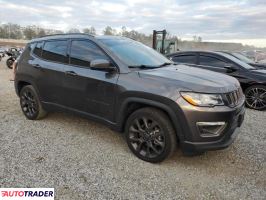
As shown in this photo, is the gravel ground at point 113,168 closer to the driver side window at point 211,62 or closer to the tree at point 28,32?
the driver side window at point 211,62

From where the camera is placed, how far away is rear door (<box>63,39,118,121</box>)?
4176 mm

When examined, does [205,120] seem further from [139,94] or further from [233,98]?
[139,94]

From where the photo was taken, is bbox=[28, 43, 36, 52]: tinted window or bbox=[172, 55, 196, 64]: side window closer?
bbox=[28, 43, 36, 52]: tinted window

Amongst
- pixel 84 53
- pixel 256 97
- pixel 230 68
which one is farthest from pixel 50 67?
pixel 256 97

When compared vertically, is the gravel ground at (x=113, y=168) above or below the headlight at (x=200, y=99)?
below

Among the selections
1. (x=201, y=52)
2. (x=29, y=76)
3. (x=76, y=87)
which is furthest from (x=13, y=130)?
(x=201, y=52)

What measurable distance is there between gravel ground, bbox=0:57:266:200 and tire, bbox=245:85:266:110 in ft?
6.62

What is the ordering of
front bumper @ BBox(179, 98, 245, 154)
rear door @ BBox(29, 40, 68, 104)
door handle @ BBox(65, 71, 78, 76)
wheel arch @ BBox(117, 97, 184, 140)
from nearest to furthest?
front bumper @ BBox(179, 98, 245, 154), wheel arch @ BBox(117, 97, 184, 140), door handle @ BBox(65, 71, 78, 76), rear door @ BBox(29, 40, 68, 104)

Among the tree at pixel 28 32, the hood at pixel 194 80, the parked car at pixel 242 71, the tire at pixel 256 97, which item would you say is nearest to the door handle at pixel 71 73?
the hood at pixel 194 80

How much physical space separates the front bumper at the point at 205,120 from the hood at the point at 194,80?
0.22 meters

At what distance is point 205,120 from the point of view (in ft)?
11.3

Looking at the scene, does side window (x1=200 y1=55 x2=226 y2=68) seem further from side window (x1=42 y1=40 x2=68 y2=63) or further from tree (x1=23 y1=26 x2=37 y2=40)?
tree (x1=23 y1=26 x2=37 y2=40)

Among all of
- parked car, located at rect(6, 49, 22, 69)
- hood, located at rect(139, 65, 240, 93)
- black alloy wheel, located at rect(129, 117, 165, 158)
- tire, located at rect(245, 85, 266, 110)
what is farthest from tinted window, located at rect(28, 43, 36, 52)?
parked car, located at rect(6, 49, 22, 69)

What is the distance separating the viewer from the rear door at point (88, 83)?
4176 mm
